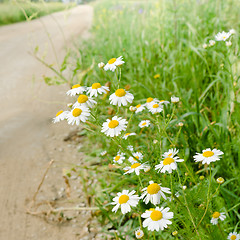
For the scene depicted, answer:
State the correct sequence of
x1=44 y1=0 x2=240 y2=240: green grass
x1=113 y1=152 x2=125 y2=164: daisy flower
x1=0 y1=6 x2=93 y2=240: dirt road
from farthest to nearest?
x1=0 y1=6 x2=93 y2=240: dirt road < x1=113 y1=152 x2=125 y2=164: daisy flower < x1=44 y1=0 x2=240 y2=240: green grass

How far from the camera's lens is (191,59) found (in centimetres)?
256

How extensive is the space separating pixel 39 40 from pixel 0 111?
10.9 ft

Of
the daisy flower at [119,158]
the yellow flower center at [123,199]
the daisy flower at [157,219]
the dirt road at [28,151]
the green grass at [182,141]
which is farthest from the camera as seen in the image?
the dirt road at [28,151]

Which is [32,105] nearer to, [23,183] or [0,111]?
[0,111]

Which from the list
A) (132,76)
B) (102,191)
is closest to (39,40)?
(132,76)

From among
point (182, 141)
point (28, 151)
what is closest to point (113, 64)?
point (182, 141)

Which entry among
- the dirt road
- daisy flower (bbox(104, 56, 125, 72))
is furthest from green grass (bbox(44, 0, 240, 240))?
the dirt road

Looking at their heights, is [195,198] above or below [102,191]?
above

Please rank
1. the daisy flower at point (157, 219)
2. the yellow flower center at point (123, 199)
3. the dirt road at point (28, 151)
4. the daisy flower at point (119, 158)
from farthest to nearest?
the dirt road at point (28, 151) < the daisy flower at point (119, 158) < the yellow flower center at point (123, 199) < the daisy flower at point (157, 219)

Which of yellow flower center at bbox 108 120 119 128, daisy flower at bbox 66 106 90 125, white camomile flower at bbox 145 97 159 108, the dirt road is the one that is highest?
daisy flower at bbox 66 106 90 125

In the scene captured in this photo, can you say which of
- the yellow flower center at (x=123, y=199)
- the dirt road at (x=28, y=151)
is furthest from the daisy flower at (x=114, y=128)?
the dirt road at (x=28, y=151)

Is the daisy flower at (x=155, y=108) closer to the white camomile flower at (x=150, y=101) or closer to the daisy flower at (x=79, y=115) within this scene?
the white camomile flower at (x=150, y=101)

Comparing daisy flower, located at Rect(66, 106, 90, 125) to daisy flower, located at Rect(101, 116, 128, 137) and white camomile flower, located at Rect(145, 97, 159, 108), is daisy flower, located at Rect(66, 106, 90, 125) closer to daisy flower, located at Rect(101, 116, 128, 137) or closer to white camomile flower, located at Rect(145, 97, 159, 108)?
daisy flower, located at Rect(101, 116, 128, 137)

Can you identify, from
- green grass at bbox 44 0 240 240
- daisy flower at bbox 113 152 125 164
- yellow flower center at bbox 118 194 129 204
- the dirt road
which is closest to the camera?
yellow flower center at bbox 118 194 129 204
